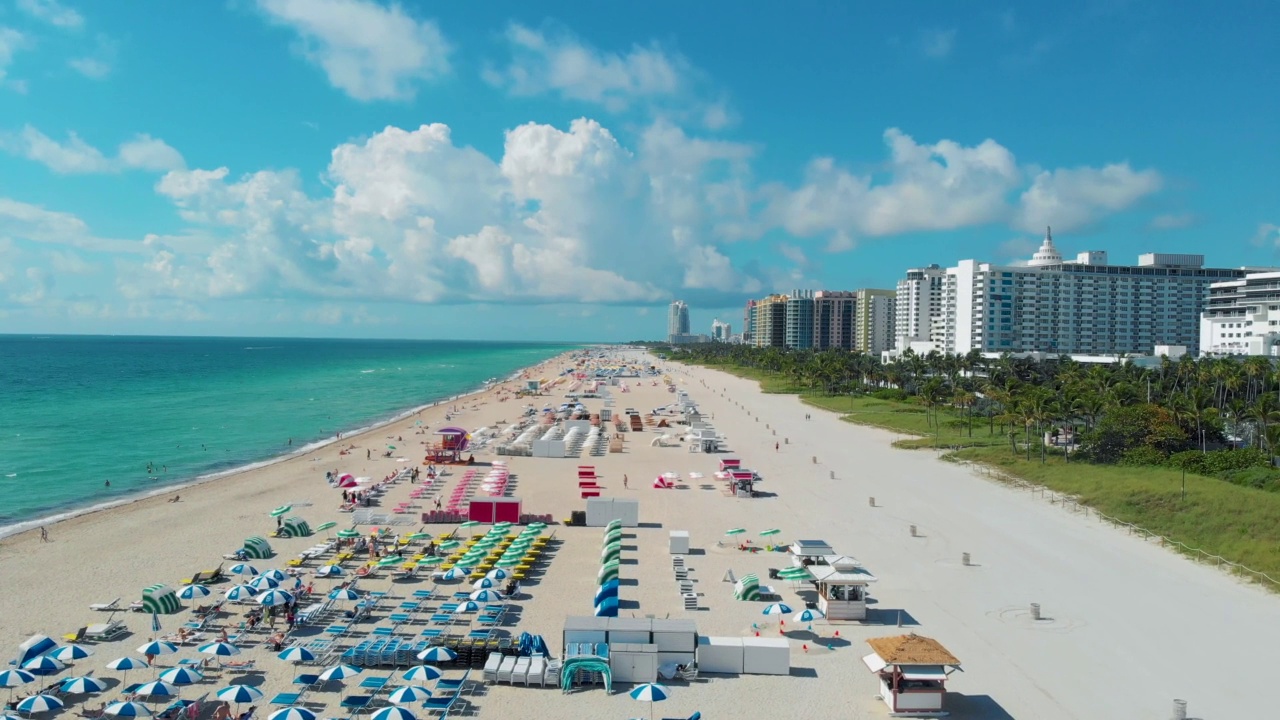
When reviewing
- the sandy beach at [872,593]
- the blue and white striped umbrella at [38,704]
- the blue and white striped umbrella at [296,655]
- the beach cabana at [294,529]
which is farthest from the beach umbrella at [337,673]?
the beach cabana at [294,529]

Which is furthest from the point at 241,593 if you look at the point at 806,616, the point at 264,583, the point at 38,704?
the point at 806,616

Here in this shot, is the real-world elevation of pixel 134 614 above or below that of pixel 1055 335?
below

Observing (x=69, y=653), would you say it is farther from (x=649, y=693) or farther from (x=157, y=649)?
(x=649, y=693)

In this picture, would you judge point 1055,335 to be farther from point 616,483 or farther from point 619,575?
point 619,575

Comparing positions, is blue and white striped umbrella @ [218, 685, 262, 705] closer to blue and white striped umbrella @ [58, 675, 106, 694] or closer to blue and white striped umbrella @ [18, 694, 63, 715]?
blue and white striped umbrella @ [58, 675, 106, 694]

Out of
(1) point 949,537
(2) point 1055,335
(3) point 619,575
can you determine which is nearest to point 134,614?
(3) point 619,575

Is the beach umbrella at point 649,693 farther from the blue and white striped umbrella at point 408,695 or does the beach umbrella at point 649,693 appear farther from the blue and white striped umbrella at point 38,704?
the blue and white striped umbrella at point 38,704

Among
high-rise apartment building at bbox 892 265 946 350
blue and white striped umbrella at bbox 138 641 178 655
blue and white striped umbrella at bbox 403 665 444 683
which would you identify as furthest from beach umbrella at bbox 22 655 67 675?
high-rise apartment building at bbox 892 265 946 350
